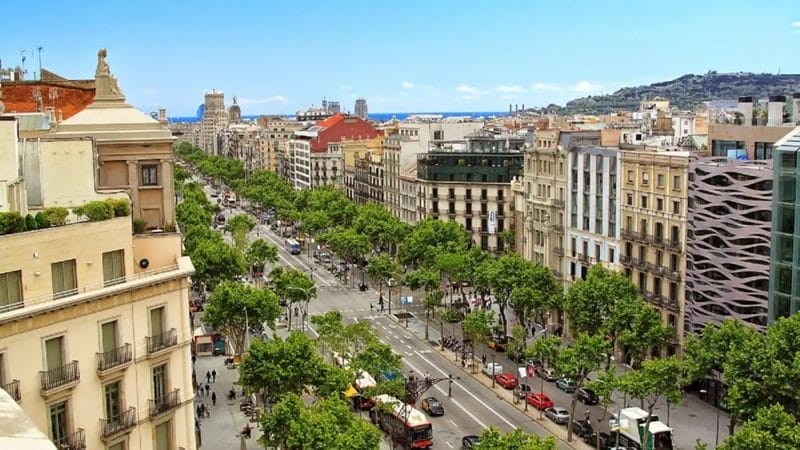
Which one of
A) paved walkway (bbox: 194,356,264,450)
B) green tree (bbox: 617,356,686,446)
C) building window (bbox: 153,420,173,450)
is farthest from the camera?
paved walkway (bbox: 194,356,264,450)

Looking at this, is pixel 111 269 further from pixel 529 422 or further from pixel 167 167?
pixel 529 422

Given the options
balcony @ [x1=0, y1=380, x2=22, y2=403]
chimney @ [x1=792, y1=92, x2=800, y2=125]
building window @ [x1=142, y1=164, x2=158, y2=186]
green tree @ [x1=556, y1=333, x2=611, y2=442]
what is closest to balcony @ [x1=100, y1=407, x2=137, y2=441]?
balcony @ [x1=0, y1=380, x2=22, y2=403]

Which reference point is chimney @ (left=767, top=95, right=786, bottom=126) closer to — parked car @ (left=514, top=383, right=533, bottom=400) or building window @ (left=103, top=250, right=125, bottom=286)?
parked car @ (left=514, top=383, right=533, bottom=400)

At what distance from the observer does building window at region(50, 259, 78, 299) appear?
33.6 metres

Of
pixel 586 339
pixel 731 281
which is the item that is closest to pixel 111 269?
pixel 586 339

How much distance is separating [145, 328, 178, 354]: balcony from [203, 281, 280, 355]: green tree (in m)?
33.7

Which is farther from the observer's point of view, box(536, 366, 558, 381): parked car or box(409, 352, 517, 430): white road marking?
box(536, 366, 558, 381): parked car

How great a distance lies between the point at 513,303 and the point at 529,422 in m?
18.8

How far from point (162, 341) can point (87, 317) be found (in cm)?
396

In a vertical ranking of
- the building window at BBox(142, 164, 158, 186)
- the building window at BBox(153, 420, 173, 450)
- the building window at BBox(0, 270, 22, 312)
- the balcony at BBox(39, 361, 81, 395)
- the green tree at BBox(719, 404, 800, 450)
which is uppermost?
the building window at BBox(142, 164, 158, 186)

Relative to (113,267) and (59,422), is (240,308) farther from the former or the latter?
(59,422)

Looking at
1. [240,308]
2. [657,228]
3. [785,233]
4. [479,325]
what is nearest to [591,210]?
[657,228]

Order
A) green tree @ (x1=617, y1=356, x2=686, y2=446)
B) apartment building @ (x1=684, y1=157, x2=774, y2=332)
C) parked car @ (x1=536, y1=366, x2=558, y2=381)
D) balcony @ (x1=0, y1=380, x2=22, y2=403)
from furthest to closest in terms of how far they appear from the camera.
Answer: parked car @ (x1=536, y1=366, x2=558, y2=381) < apartment building @ (x1=684, y1=157, x2=774, y2=332) < green tree @ (x1=617, y1=356, x2=686, y2=446) < balcony @ (x1=0, y1=380, x2=22, y2=403)

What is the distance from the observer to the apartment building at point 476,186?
12362cm
